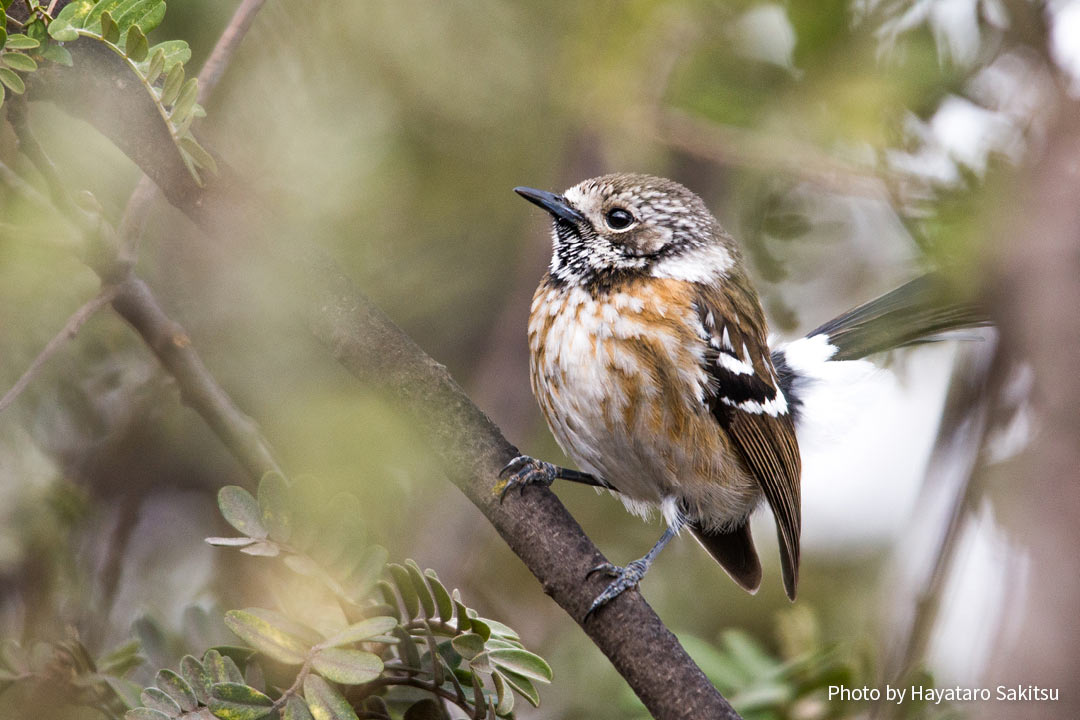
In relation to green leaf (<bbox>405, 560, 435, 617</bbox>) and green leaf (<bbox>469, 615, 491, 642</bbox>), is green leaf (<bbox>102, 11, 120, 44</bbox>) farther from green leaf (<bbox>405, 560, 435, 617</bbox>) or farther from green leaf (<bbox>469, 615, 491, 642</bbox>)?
green leaf (<bbox>469, 615, 491, 642</bbox>)

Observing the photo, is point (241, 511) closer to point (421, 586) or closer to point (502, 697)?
point (421, 586)

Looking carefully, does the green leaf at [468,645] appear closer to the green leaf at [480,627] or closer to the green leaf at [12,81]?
the green leaf at [480,627]

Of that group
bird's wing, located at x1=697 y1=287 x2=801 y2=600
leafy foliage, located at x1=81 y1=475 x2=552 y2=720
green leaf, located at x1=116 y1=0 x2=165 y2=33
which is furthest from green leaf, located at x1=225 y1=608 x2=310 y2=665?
bird's wing, located at x1=697 y1=287 x2=801 y2=600

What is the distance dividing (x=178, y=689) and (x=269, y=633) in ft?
0.50

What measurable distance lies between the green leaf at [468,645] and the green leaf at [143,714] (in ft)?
1.51

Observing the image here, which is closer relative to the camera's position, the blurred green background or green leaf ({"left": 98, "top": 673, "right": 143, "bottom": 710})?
green leaf ({"left": 98, "top": 673, "right": 143, "bottom": 710})

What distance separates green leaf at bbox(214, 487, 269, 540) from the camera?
1591 mm

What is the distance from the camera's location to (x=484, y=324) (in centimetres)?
486

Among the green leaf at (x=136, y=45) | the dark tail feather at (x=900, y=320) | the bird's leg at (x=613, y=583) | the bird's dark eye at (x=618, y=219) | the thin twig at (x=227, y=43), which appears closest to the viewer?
the green leaf at (x=136, y=45)

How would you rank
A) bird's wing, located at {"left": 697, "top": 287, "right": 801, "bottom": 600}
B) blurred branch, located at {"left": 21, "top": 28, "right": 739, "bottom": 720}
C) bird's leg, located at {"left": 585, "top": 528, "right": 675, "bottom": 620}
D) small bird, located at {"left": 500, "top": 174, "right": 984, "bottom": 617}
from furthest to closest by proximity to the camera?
bird's wing, located at {"left": 697, "top": 287, "right": 801, "bottom": 600} < small bird, located at {"left": 500, "top": 174, "right": 984, "bottom": 617} < bird's leg, located at {"left": 585, "top": 528, "right": 675, "bottom": 620} < blurred branch, located at {"left": 21, "top": 28, "right": 739, "bottom": 720}

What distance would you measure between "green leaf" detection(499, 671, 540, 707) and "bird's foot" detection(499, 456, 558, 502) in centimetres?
41

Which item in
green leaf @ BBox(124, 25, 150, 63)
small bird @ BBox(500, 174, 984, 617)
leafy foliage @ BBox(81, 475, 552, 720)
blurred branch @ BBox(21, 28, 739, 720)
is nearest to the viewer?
leafy foliage @ BBox(81, 475, 552, 720)

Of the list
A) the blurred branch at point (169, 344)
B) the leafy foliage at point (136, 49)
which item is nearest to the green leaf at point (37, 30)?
the leafy foliage at point (136, 49)

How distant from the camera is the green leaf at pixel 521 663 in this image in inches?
65.1
